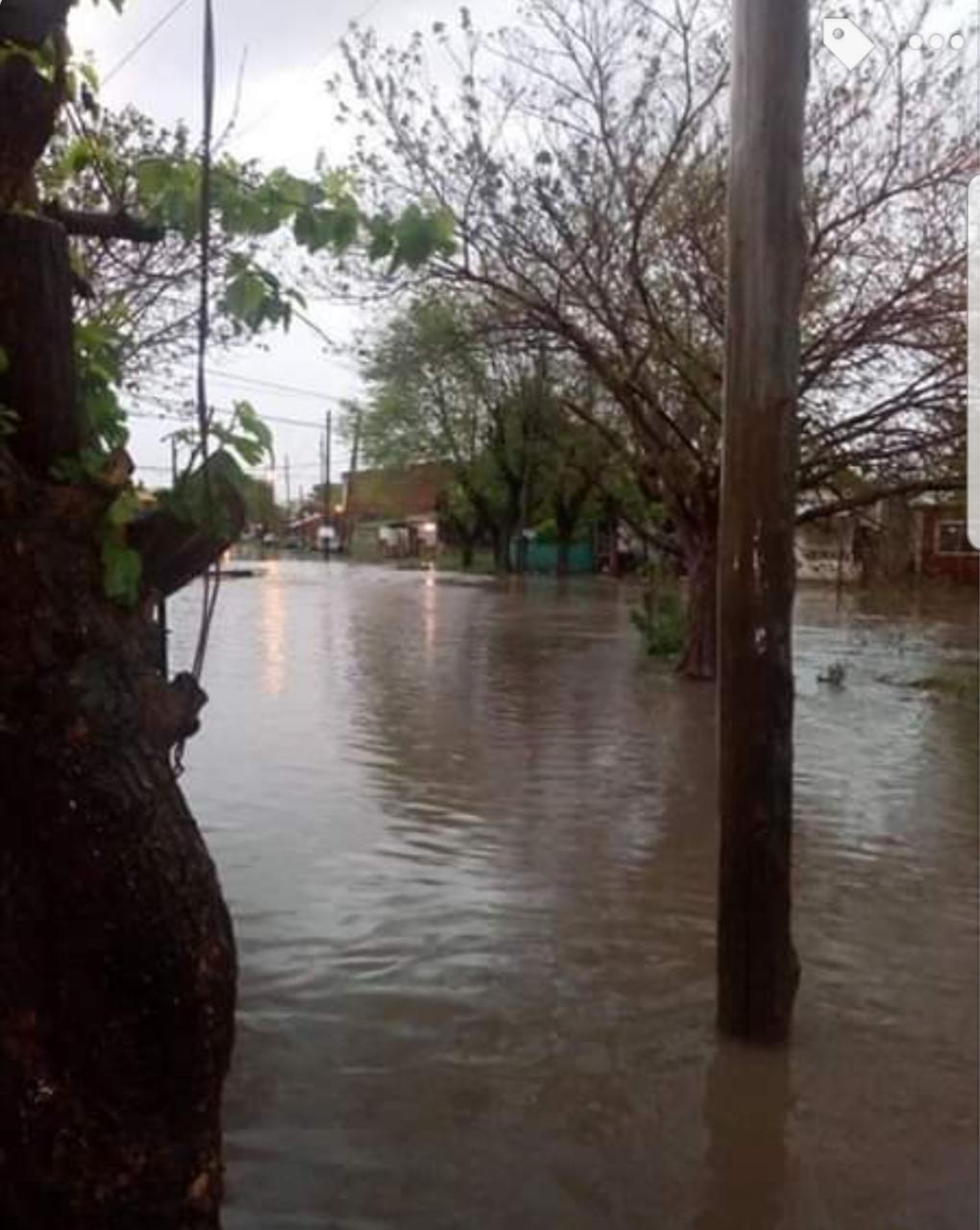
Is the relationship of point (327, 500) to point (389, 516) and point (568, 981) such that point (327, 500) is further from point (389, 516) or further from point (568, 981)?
point (568, 981)

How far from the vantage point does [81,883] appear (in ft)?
7.57

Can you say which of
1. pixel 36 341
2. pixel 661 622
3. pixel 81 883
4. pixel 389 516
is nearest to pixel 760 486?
pixel 36 341

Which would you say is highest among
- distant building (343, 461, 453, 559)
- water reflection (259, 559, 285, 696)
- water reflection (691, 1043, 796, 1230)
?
distant building (343, 461, 453, 559)

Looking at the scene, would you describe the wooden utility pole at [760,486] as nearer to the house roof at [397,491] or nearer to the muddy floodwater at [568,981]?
the muddy floodwater at [568,981]

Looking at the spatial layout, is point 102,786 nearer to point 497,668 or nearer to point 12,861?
point 12,861

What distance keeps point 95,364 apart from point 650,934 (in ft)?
11.9

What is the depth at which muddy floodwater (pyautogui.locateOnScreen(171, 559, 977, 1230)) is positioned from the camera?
338 cm

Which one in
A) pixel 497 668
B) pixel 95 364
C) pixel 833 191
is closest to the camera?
pixel 95 364

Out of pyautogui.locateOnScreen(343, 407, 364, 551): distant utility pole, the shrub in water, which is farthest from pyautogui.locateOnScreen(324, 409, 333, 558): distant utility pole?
the shrub in water

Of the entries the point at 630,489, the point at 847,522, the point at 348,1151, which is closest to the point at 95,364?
the point at 348,1151

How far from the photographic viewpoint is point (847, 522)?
15977 millimetres

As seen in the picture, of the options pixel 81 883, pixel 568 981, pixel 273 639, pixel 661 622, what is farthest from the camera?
pixel 273 639

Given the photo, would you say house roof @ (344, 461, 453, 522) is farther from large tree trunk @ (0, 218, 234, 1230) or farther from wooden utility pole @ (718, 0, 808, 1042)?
large tree trunk @ (0, 218, 234, 1230)

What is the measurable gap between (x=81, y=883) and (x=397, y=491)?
56.2 meters
